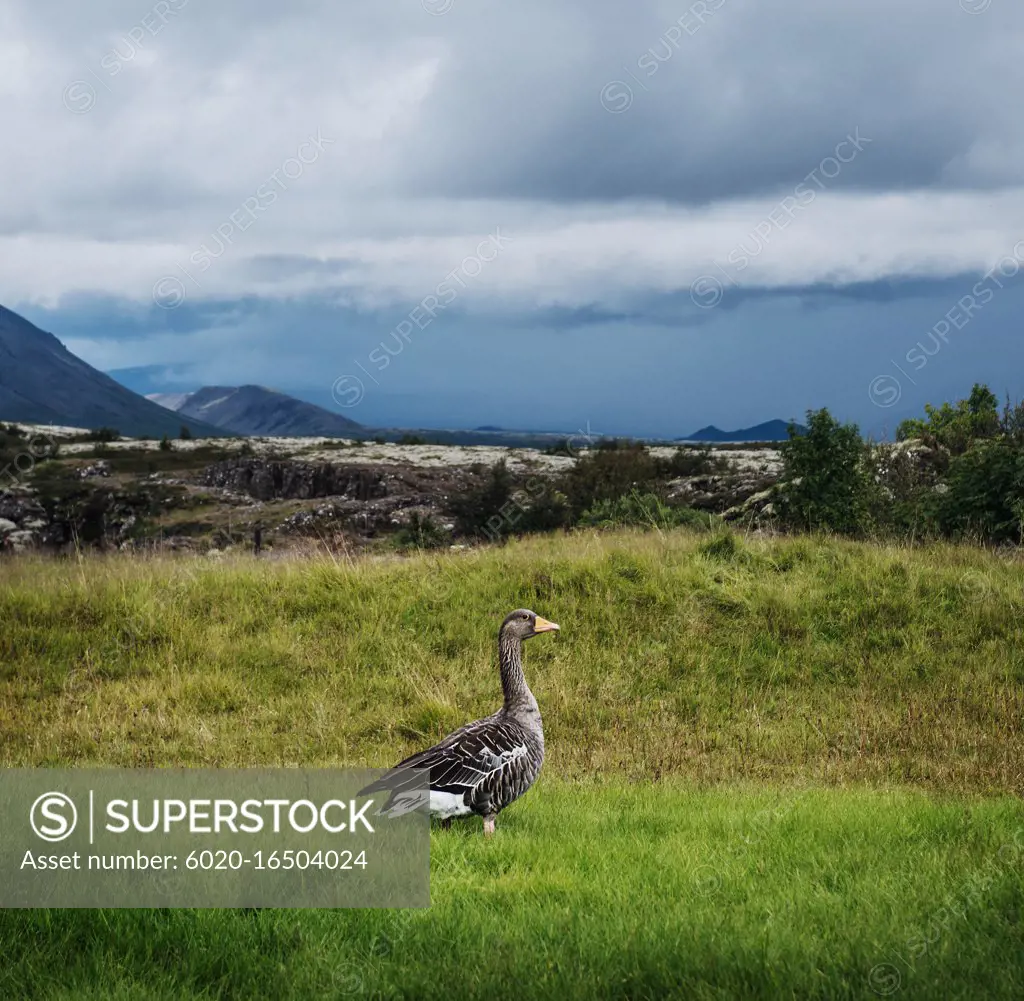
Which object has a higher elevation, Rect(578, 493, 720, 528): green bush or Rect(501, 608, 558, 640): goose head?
Rect(578, 493, 720, 528): green bush

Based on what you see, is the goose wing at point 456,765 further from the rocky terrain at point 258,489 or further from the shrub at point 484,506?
the shrub at point 484,506

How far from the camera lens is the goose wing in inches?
266

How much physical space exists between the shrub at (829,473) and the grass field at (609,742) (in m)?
3.27

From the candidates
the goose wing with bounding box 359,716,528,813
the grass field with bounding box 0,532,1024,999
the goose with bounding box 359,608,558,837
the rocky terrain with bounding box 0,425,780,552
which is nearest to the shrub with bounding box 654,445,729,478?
the rocky terrain with bounding box 0,425,780,552

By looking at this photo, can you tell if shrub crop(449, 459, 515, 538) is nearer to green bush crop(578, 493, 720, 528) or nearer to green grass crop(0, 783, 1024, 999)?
green bush crop(578, 493, 720, 528)

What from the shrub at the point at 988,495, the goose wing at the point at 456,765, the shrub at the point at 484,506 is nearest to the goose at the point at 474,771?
the goose wing at the point at 456,765

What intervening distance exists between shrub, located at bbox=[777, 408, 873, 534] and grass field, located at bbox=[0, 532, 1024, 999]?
3.27m

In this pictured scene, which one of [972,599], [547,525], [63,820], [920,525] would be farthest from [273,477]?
[63,820]

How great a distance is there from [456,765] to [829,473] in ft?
57.3

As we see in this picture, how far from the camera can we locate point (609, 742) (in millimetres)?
12125

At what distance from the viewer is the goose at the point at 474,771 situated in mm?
6777

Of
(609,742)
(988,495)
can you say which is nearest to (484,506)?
(988,495)

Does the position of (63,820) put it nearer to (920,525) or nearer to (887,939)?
(887,939)

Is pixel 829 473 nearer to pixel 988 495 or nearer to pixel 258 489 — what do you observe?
pixel 988 495
